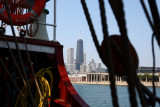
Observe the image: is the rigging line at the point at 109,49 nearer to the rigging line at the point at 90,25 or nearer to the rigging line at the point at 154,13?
the rigging line at the point at 90,25

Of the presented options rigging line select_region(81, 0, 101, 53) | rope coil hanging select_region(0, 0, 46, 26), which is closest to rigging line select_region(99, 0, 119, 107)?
rigging line select_region(81, 0, 101, 53)

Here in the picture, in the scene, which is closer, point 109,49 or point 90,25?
point 109,49

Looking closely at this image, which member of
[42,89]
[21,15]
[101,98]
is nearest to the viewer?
[42,89]

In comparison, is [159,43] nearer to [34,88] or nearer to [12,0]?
[34,88]

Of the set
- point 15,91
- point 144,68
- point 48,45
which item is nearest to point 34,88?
point 15,91

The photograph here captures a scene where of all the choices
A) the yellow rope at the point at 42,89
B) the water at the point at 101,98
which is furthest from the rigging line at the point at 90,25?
the water at the point at 101,98

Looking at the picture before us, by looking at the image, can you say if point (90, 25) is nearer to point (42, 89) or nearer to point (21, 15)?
point (42, 89)

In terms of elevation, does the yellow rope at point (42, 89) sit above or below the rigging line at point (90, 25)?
below

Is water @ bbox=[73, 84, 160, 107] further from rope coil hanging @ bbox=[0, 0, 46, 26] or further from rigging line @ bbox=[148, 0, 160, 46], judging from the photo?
rigging line @ bbox=[148, 0, 160, 46]

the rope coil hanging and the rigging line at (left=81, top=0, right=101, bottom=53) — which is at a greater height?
the rope coil hanging

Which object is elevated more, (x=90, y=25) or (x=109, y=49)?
(x=90, y=25)

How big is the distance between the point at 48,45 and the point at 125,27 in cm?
378

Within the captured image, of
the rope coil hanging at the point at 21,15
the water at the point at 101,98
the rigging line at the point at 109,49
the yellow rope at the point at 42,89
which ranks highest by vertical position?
the rope coil hanging at the point at 21,15

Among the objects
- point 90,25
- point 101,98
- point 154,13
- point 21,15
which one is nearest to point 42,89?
point 21,15
